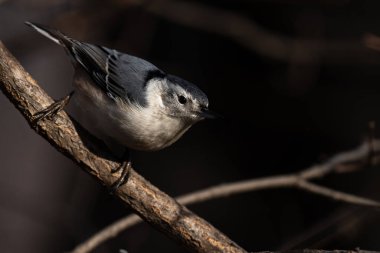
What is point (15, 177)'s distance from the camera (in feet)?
13.4

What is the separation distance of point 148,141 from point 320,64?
236 centimetres

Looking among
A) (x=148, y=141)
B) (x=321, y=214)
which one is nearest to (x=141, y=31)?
(x=321, y=214)

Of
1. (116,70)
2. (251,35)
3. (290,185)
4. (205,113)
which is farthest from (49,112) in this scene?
(251,35)

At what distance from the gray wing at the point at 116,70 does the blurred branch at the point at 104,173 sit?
29cm

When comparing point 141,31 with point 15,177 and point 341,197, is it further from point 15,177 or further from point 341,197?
point 341,197

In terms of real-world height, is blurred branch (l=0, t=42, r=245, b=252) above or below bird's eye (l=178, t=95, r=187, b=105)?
below

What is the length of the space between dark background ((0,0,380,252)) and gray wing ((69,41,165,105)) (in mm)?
1490

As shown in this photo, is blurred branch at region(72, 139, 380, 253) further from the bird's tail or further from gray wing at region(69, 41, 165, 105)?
the bird's tail

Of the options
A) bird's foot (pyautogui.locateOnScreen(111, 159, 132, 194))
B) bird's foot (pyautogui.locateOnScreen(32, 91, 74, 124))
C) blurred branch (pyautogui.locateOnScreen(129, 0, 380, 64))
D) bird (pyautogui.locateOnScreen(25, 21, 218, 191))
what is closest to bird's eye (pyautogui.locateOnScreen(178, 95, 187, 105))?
bird (pyautogui.locateOnScreen(25, 21, 218, 191))

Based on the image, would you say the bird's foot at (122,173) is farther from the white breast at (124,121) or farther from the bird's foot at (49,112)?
the bird's foot at (49,112)

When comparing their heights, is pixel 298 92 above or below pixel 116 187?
above

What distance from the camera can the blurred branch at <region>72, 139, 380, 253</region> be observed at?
2.69m

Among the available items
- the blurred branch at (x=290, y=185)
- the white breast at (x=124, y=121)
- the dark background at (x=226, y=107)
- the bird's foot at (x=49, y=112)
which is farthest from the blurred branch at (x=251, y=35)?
the bird's foot at (x=49, y=112)

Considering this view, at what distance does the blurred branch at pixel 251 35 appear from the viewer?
4223mm
